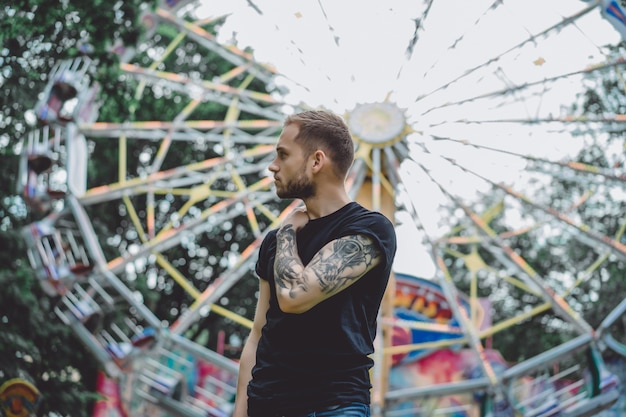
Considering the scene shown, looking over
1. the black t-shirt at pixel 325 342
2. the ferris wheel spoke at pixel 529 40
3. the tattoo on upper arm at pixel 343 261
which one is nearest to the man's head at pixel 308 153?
the black t-shirt at pixel 325 342

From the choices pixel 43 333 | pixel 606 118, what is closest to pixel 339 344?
pixel 606 118

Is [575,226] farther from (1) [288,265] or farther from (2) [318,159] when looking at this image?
(1) [288,265]

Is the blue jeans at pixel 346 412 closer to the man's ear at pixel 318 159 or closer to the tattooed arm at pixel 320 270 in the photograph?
the tattooed arm at pixel 320 270

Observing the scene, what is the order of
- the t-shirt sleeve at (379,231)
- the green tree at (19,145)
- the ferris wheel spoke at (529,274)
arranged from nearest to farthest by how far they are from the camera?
the t-shirt sleeve at (379,231) → the green tree at (19,145) → the ferris wheel spoke at (529,274)

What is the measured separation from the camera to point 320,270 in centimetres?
228

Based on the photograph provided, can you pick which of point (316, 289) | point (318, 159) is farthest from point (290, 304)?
point (318, 159)

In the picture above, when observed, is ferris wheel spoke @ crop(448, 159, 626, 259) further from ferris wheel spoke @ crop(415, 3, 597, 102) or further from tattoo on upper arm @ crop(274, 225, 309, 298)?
tattoo on upper arm @ crop(274, 225, 309, 298)

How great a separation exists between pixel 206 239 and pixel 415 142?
11014mm

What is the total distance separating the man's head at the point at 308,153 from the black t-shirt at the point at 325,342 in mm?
129

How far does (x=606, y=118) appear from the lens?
11414 mm

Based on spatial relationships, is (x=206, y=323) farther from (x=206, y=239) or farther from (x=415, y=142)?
(x=415, y=142)

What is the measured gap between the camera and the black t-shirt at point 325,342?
89.4 inches

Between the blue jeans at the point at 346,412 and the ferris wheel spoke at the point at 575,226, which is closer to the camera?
the blue jeans at the point at 346,412

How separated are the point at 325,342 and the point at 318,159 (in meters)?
0.52
